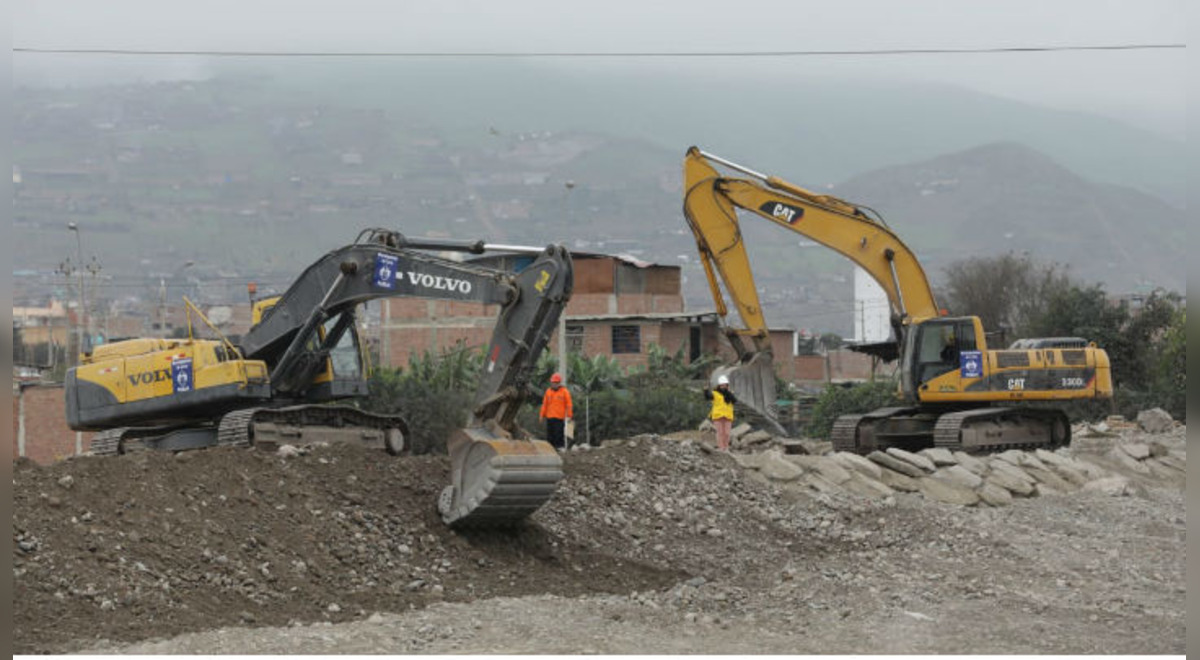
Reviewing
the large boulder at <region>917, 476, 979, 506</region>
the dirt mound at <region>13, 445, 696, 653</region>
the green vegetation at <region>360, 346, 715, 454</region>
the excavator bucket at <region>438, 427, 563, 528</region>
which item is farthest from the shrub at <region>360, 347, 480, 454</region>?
the excavator bucket at <region>438, 427, 563, 528</region>

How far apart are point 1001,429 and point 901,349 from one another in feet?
7.65

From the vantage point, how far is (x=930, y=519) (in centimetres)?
2075

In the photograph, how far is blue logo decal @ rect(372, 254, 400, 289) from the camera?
1912 cm

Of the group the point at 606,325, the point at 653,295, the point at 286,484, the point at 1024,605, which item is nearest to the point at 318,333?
the point at 286,484

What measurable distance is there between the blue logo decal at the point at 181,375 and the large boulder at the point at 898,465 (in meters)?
10.2

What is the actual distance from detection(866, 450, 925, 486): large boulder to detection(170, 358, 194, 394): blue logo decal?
10.2 metres

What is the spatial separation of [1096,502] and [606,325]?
1564 inches

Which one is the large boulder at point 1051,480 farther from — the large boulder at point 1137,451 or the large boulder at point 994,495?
the large boulder at point 1137,451

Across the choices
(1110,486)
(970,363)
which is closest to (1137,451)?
(970,363)

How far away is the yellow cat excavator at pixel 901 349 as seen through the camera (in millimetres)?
27906

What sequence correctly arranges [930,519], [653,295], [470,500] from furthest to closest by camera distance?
1. [653,295]
2. [930,519]
3. [470,500]

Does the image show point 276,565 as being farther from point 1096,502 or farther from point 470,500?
point 1096,502

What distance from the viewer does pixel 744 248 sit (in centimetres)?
2844

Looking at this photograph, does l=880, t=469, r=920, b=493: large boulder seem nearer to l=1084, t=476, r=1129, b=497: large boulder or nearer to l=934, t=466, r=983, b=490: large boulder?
l=934, t=466, r=983, b=490: large boulder
